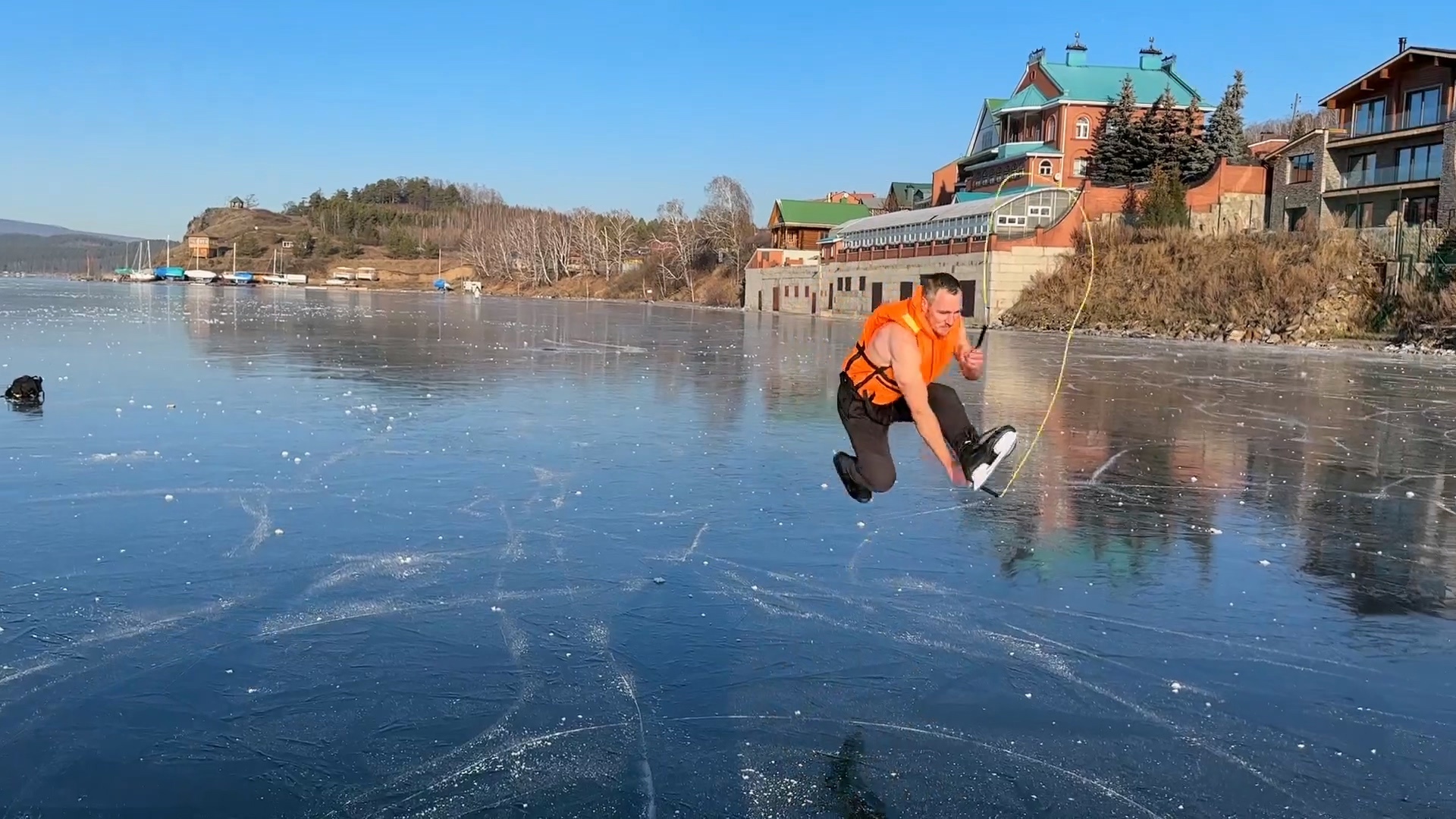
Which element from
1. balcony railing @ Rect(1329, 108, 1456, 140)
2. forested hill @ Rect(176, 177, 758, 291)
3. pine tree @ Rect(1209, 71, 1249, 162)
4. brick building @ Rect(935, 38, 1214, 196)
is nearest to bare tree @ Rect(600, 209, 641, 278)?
forested hill @ Rect(176, 177, 758, 291)

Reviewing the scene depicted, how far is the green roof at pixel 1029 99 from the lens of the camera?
69.6m

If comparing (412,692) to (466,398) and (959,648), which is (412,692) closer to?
(959,648)

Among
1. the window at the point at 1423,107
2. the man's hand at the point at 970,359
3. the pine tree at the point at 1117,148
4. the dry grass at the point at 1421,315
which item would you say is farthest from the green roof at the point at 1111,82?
the man's hand at the point at 970,359

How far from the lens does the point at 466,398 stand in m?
16.3

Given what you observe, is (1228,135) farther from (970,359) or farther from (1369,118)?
(970,359)

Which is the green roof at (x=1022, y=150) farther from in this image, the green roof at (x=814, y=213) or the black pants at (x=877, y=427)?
the black pants at (x=877, y=427)

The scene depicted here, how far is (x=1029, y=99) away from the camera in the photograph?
70.3m

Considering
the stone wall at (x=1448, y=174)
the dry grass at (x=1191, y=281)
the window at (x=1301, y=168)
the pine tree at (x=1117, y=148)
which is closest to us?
the dry grass at (x=1191, y=281)

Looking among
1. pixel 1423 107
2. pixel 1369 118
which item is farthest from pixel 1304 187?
pixel 1423 107

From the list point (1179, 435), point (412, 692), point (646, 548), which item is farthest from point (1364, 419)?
point (412, 692)

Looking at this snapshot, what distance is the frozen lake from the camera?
4.57m

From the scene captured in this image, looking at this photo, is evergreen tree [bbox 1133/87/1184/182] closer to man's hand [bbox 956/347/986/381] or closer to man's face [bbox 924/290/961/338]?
man's hand [bbox 956/347/986/381]

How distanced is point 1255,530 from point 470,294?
116 meters

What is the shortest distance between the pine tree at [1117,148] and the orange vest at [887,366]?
173 feet
